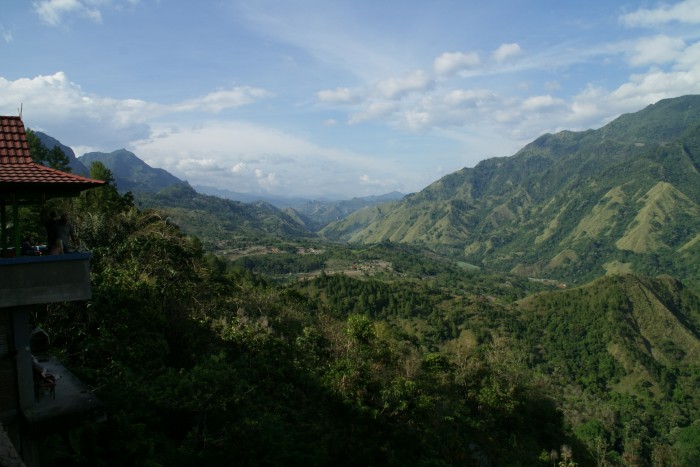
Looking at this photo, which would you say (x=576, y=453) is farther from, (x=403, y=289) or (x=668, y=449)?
(x=403, y=289)

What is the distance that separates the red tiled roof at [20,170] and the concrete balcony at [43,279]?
1443 millimetres

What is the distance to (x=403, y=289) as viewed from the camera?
12075cm

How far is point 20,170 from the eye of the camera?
28.6 ft

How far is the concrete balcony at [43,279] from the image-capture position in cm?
866

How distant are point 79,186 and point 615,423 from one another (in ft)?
293

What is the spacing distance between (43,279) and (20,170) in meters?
2.21

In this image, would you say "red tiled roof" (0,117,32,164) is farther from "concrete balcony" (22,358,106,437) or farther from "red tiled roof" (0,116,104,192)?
"concrete balcony" (22,358,106,437)

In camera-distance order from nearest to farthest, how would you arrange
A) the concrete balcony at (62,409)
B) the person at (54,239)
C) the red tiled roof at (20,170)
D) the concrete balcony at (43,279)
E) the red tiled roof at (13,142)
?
1. the red tiled roof at (20,170)
2. the concrete balcony at (43,279)
3. the red tiled roof at (13,142)
4. the concrete balcony at (62,409)
5. the person at (54,239)

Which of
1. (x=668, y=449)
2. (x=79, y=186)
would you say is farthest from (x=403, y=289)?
(x=79, y=186)

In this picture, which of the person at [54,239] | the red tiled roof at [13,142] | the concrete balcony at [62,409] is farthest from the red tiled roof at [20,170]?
the concrete balcony at [62,409]

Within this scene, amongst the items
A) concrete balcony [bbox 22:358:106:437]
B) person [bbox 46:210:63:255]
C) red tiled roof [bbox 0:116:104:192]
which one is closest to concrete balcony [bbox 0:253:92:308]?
person [bbox 46:210:63:255]

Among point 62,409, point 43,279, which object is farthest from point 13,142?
point 62,409

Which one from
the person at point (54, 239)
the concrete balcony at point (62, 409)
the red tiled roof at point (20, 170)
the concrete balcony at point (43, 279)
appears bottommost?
the concrete balcony at point (62, 409)

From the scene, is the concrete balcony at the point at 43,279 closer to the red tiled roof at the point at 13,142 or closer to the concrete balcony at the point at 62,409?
the red tiled roof at the point at 13,142
